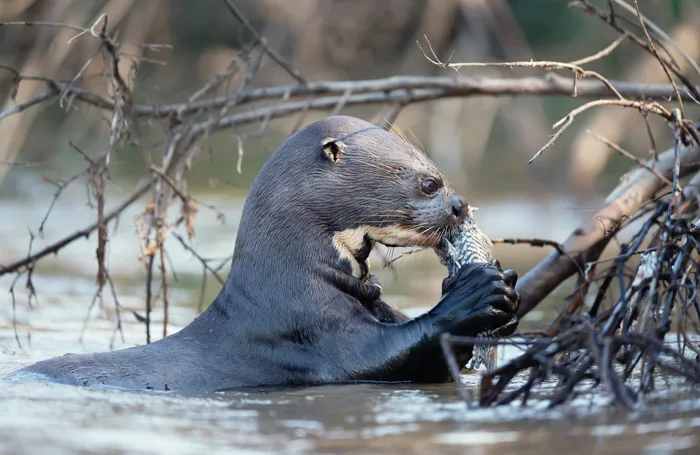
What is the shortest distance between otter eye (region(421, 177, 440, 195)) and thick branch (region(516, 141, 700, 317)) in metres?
0.56

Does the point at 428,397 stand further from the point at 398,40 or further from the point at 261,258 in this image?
the point at 398,40

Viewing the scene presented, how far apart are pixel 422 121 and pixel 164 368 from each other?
395 inches

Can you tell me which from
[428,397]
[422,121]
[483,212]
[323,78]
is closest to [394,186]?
[428,397]

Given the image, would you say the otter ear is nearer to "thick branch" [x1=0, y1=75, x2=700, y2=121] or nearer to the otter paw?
the otter paw

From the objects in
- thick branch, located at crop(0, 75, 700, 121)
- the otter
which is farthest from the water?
thick branch, located at crop(0, 75, 700, 121)

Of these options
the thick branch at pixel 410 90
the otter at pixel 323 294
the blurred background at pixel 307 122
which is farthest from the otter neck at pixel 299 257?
the thick branch at pixel 410 90

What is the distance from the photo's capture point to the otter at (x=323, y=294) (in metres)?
3.22

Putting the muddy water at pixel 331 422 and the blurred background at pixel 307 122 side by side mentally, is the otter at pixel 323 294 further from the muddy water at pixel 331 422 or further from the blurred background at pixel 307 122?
the blurred background at pixel 307 122

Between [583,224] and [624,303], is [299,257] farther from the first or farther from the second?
[583,224]

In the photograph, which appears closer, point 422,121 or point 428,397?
point 428,397

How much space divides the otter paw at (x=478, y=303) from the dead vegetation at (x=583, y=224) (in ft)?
0.54

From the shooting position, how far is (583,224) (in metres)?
3.94

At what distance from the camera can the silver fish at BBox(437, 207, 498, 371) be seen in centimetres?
329

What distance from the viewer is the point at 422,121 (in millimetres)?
13062
